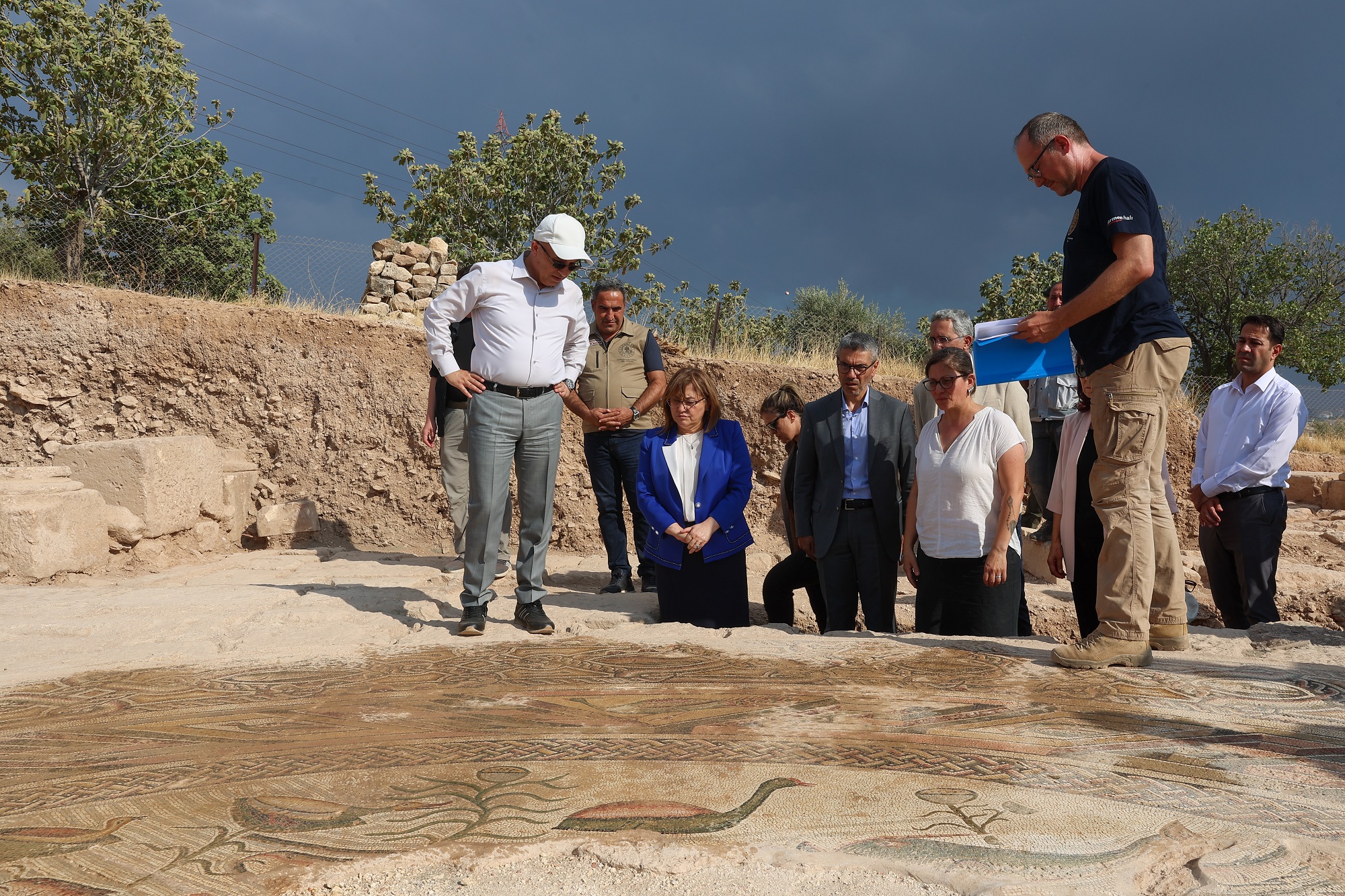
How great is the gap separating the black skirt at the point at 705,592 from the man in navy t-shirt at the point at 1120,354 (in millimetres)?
1796

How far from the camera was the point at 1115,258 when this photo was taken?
300 centimetres

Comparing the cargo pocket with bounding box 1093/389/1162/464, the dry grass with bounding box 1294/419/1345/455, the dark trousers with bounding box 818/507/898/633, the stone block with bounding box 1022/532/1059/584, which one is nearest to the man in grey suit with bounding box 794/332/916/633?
the dark trousers with bounding box 818/507/898/633

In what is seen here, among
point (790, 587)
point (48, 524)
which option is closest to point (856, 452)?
point (790, 587)

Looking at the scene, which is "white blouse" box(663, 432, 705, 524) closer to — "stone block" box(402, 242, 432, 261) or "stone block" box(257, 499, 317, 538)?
"stone block" box(257, 499, 317, 538)

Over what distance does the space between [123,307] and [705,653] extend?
7.30 meters

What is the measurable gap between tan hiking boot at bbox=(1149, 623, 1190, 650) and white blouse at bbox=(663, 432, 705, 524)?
2.16m

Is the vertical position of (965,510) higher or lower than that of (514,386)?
lower

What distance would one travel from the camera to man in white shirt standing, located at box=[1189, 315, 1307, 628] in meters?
4.19

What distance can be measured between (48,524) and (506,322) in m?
3.82

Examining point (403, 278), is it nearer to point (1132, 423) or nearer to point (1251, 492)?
point (1251, 492)

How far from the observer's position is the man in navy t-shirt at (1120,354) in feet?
9.62

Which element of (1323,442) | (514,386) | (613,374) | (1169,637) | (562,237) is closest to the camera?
(1169,637)

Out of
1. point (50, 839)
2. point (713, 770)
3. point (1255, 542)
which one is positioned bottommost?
point (50, 839)

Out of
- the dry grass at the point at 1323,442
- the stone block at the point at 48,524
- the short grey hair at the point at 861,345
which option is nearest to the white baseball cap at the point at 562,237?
the short grey hair at the point at 861,345
